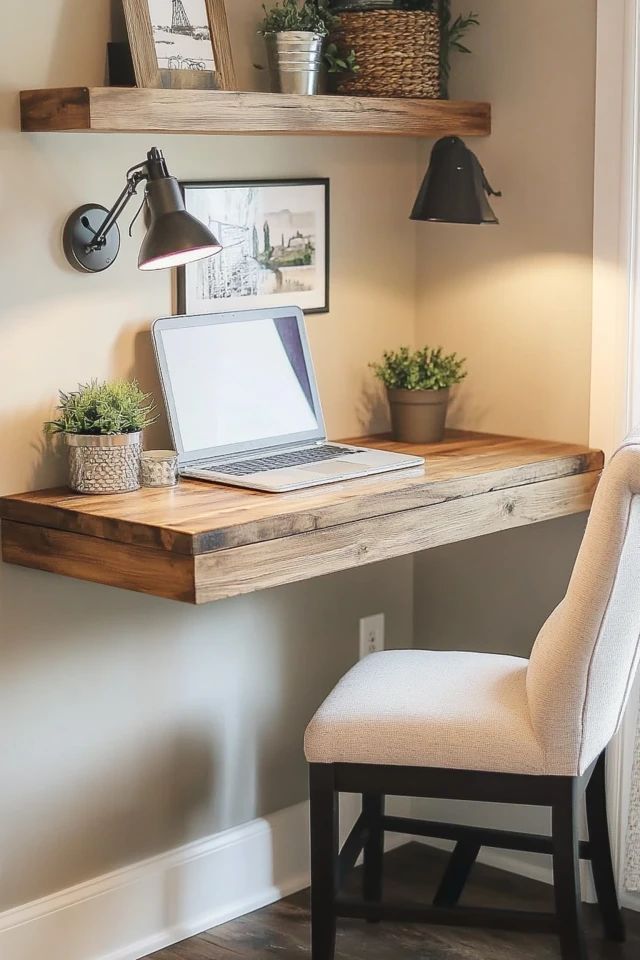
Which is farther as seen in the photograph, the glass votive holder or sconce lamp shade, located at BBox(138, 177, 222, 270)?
the glass votive holder

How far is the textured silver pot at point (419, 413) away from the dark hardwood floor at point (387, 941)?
0.99 meters

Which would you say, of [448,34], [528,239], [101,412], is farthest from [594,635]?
[448,34]

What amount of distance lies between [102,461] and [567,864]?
1.04m

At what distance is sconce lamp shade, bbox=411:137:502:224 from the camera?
2654 millimetres

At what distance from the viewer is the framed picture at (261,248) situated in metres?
2.62

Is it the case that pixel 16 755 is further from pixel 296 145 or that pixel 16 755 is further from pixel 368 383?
pixel 296 145

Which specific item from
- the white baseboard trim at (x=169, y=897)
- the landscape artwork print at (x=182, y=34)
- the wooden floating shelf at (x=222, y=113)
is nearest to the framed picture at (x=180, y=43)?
the landscape artwork print at (x=182, y=34)

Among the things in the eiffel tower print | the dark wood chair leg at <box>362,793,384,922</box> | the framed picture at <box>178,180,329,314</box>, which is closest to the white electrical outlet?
the dark wood chair leg at <box>362,793,384,922</box>

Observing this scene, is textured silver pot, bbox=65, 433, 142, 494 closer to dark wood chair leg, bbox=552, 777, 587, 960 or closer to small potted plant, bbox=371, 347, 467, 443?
small potted plant, bbox=371, 347, 467, 443

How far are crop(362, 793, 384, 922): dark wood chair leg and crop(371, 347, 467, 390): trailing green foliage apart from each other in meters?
0.85

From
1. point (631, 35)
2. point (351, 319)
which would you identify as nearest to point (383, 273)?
point (351, 319)

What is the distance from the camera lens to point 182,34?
2408 millimetres

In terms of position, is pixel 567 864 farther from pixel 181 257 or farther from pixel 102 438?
pixel 181 257

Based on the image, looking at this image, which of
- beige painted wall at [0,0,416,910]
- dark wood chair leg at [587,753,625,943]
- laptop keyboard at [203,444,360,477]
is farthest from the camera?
dark wood chair leg at [587,753,625,943]
